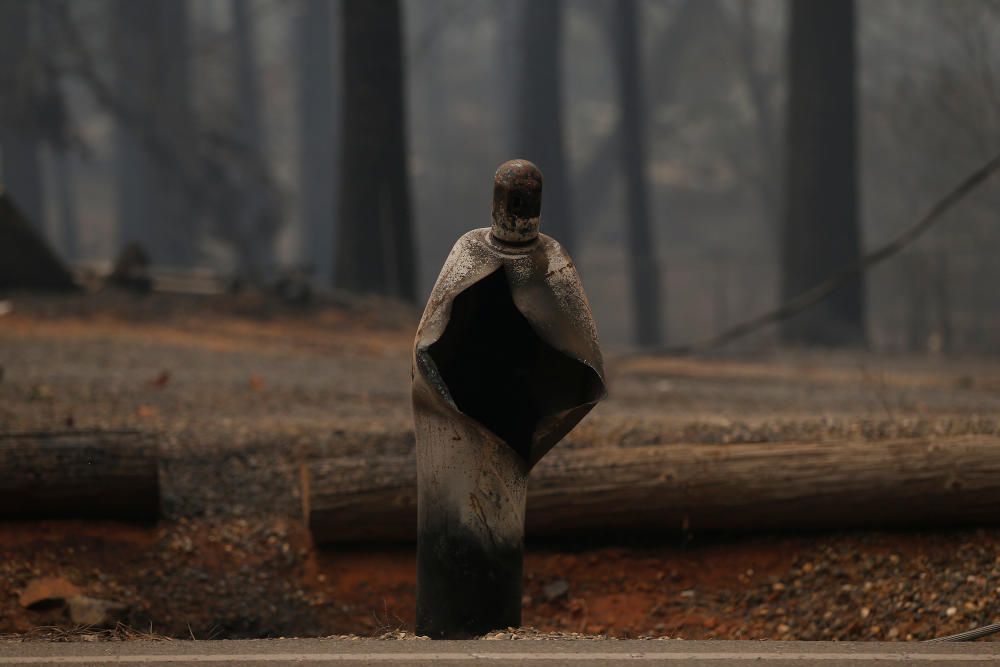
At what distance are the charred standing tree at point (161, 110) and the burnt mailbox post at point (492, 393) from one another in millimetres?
20717

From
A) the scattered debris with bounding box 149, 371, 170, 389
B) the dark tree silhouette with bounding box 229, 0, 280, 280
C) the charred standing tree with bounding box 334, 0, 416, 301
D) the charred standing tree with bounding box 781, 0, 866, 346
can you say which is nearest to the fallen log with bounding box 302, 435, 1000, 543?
the scattered debris with bounding box 149, 371, 170, 389

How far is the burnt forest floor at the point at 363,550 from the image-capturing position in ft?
18.9

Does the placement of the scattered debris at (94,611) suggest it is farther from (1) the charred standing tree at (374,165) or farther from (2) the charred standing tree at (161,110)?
(2) the charred standing tree at (161,110)

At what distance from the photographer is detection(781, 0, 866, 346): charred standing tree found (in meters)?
19.4

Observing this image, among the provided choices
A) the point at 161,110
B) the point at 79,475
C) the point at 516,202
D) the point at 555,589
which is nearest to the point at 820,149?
the point at 161,110

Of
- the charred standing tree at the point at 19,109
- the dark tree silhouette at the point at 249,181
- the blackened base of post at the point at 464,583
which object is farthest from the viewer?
the dark tree silhouette at the point at 249,181

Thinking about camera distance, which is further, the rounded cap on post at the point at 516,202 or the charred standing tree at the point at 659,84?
the charred standing tree at the point at 659,84

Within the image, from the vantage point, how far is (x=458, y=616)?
4.85 m

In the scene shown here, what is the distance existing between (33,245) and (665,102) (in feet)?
83.0

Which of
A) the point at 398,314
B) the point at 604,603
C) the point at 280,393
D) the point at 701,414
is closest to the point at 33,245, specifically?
the point at 398,314

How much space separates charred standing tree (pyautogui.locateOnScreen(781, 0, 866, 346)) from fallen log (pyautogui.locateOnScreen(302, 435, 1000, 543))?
13.2 meters

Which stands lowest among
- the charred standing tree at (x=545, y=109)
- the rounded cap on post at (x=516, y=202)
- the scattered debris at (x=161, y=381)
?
the scattered debris at (x=161, y=381)

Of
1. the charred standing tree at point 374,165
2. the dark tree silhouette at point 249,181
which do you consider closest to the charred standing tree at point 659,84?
the dark tree silhouette at point 249,181

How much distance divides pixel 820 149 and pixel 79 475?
15.2 meters
